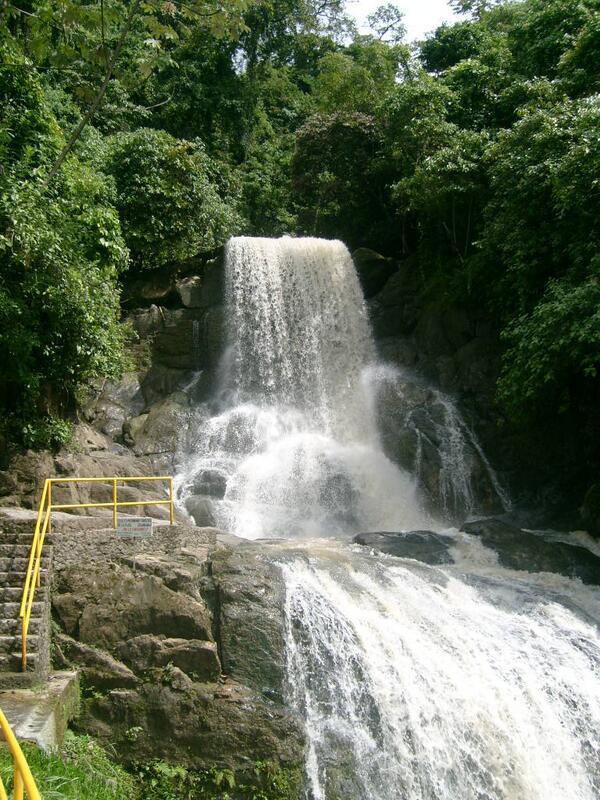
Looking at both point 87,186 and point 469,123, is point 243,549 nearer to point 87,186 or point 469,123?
point 87,186

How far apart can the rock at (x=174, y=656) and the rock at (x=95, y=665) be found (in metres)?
0.12

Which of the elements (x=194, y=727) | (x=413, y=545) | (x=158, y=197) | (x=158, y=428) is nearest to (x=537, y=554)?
(x=413, y=545)

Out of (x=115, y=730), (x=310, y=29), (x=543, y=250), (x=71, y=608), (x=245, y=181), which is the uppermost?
(x=310, y=29)

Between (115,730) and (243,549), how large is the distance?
339cm

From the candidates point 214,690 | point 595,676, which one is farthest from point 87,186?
point 595,676

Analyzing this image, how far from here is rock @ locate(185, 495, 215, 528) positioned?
1409 cm

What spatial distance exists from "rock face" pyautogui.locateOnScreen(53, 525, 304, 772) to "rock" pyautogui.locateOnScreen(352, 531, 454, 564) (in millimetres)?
3526

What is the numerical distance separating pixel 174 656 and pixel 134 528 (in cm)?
170

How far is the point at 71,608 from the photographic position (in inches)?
329

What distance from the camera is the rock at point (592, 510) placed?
1418 centimetres

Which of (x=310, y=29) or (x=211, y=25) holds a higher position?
(x=310, y=29)

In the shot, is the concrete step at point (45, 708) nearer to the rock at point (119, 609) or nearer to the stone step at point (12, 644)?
the stone step at point (12, 644)

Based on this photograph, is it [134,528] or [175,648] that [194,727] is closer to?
[175,648]

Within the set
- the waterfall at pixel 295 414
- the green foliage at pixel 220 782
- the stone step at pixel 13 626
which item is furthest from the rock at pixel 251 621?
the waterfall at pixel 295 414
